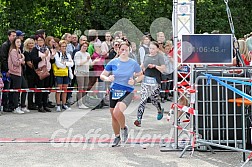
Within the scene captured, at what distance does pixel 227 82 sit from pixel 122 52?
6.72 feet

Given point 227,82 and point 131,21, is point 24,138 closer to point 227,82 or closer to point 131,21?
point 227,82

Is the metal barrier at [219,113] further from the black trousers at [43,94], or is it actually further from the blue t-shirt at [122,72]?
the black trousers at [43,94]

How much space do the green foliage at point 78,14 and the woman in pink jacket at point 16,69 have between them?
28.1 feet

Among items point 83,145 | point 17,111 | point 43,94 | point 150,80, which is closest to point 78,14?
point 43,94

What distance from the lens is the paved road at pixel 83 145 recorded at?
7.88 m

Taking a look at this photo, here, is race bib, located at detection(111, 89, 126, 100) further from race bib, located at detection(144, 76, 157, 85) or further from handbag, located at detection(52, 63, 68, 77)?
handbag, located at detection(52, 63, 68, 77)

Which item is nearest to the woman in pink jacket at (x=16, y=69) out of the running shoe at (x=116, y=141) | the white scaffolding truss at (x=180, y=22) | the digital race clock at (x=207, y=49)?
the running shoe at (x=116, y=141)

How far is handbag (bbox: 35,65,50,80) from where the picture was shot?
1387 centimetres

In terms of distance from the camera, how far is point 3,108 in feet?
45.0

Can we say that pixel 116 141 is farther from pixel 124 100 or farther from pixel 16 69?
pixel 16 69

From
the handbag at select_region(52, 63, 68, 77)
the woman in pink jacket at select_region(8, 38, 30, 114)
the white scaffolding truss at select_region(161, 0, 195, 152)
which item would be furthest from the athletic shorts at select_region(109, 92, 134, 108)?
the handbag at select_region(52, 63, 68, 77)

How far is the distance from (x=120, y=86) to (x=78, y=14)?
1496 cm

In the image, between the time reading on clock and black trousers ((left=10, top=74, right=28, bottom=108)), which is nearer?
the time reading on clock

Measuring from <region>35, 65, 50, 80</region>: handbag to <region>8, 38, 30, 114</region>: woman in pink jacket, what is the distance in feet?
1.51
